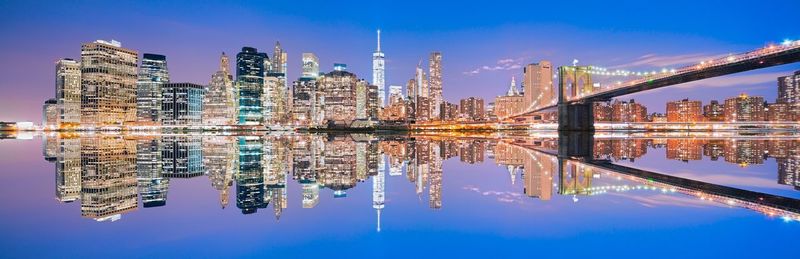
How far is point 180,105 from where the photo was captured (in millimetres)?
164375

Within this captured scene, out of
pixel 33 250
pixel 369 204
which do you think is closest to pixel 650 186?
pixel 369 204

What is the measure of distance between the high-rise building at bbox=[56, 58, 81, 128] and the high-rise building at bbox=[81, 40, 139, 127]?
239 centimetres

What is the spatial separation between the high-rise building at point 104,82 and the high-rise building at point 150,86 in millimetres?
6911

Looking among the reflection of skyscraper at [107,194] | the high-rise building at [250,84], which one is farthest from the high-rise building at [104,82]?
the reflection of skyscraper at [107,194]

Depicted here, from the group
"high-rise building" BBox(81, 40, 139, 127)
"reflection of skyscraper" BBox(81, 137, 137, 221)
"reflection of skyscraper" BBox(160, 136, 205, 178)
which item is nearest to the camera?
"reflection of skyscraper" BBox(81, 137, 137, 221)

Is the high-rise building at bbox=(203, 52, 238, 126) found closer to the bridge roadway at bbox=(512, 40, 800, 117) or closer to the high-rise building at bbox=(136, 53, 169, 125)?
the high-rise building at bbox=(136, 53, 169, 125)

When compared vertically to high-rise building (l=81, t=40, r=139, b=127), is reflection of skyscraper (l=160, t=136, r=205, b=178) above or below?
below

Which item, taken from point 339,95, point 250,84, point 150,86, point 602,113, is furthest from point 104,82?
point 602,113

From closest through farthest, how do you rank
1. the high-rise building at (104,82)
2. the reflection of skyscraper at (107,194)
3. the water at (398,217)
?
1. the water at (398,217)
2. the reflection of skyscraper at (107,194)
3. the high-rise building at (104,82)

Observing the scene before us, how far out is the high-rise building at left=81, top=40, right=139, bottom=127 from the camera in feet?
466

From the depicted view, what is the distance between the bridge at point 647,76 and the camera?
35219 millimetres

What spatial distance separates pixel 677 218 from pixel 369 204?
416 cm

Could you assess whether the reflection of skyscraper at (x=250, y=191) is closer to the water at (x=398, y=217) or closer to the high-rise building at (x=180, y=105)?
the water at (x=398, y=217)

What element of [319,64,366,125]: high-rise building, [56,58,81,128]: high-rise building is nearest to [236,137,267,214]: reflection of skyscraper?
[319,64,366,125]: high-rise building
